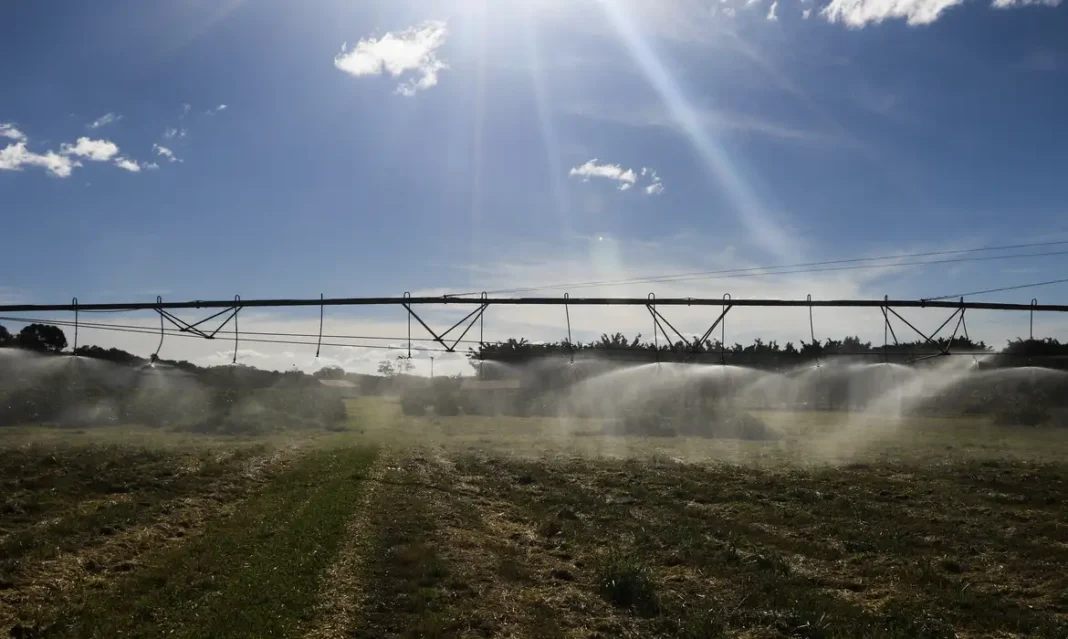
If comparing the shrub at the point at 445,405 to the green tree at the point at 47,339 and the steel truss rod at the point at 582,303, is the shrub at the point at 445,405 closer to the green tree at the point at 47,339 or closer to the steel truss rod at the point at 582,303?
the green tree at the point at 47,339

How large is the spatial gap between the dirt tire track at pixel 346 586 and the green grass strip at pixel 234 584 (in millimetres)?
247

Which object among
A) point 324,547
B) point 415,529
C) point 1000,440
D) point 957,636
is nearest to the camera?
point 957,636

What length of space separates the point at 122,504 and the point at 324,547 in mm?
9224

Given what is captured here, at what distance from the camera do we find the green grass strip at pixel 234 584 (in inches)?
457

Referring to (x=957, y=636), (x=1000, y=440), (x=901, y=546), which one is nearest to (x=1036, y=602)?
(x=957, y=636)

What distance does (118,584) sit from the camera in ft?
47.0

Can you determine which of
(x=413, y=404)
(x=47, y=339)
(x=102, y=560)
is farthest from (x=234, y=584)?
(x=413, y=404)

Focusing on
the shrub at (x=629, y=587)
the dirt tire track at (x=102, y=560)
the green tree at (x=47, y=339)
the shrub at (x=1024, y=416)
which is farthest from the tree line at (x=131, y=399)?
the shrub at (x=1024, y=416)

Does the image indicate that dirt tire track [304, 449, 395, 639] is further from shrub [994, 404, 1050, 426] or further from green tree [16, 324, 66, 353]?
green tree [16, 324, 66, 353]

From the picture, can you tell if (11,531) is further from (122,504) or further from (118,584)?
(118,584)

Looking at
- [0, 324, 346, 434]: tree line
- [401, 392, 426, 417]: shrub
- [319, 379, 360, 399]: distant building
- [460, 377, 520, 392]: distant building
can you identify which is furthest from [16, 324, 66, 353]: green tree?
[460, 377, 520, 392]: distant building

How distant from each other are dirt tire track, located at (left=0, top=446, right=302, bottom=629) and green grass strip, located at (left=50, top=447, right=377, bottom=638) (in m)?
0.61

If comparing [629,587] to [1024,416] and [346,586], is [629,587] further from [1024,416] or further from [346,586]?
[1024,416]

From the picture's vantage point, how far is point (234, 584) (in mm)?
13906
